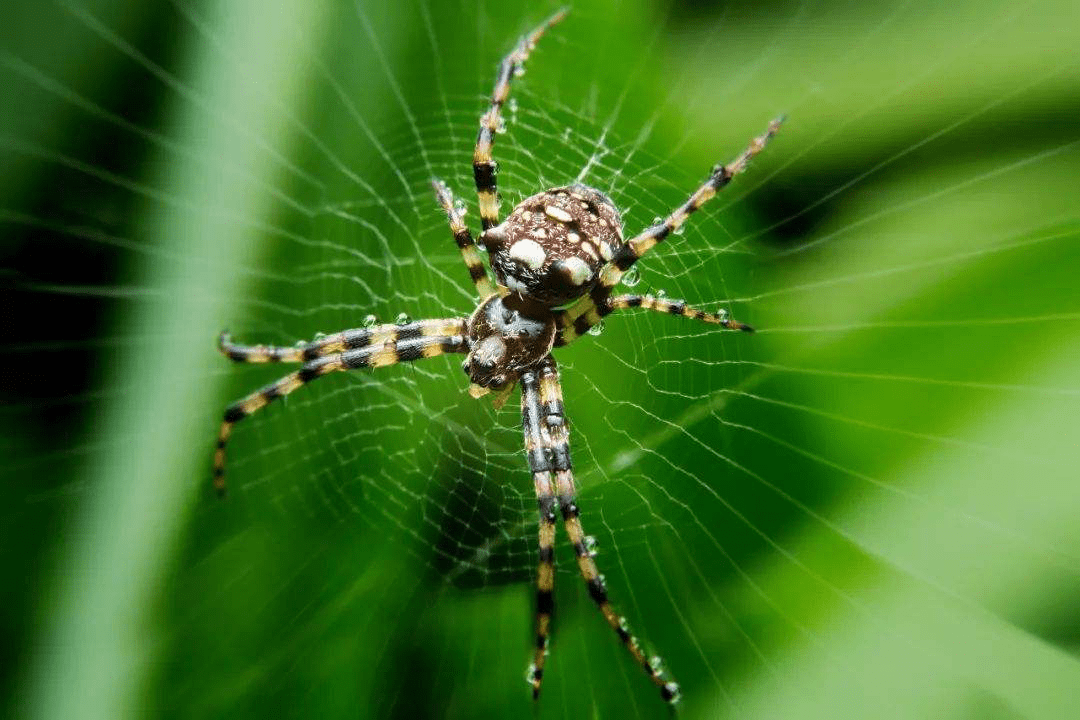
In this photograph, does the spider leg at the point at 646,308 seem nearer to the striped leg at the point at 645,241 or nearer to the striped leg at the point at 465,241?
the striped leg at the point at 645,241

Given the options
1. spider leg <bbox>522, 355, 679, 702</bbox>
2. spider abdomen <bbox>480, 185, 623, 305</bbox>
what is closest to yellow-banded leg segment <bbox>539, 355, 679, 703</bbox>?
spider leg <bbox>522, 355, 679, 702</bbox>

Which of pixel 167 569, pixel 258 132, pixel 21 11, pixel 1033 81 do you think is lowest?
pixel 167 569

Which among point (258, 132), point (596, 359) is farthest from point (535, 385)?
point (258, 132)

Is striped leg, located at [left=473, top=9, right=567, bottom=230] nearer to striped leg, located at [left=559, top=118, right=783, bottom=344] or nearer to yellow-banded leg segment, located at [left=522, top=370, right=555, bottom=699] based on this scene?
striped leg, located at [left=559, top=118, right=783, bottom=344]

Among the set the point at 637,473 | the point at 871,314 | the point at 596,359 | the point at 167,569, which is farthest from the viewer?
the point at 596,359

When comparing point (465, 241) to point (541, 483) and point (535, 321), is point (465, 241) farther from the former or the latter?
point (541, 483)

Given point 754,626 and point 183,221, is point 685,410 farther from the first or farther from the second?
point 183,221

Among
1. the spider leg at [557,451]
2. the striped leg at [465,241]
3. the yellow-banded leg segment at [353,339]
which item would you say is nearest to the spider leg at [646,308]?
the spider leg at [557,451]
